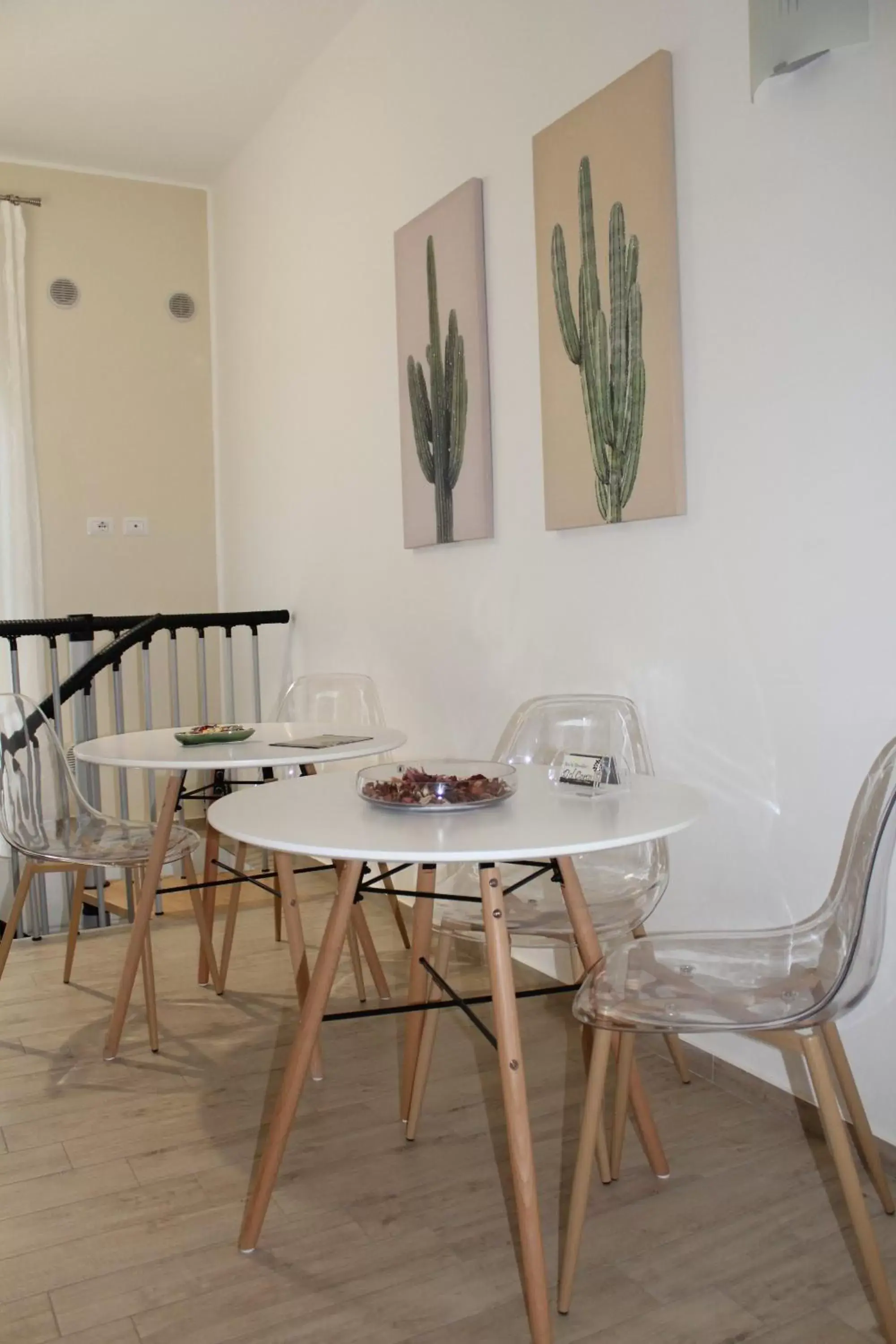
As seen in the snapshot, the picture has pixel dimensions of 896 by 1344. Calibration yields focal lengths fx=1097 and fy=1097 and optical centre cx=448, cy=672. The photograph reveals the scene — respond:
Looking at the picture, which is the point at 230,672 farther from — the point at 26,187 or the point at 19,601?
the point at 26,187

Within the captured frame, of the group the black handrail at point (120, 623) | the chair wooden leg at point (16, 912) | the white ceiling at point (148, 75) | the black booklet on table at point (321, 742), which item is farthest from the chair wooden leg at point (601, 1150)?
the white ceiling at point (148, 75)

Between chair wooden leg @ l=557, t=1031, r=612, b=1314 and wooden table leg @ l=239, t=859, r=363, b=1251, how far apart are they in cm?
43

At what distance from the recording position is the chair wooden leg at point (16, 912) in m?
2.89

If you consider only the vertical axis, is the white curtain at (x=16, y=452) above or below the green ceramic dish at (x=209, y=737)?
above

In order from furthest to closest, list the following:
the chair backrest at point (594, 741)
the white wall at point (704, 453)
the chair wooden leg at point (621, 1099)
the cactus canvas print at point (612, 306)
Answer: the cactus canvas print at point (612, 306), the chair backrest at point (594, 741), the white wall at point (704, 453), the chair wooden leg at point (621, 1099)

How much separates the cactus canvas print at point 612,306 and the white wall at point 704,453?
49mm

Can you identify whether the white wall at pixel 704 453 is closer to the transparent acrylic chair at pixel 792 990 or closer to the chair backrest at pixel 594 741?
the chair backrest at pixel 594 741

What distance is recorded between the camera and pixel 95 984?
3.12 m

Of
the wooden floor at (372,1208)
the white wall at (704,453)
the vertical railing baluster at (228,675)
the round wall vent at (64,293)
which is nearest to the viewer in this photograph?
the wooden floor at (372,1208)

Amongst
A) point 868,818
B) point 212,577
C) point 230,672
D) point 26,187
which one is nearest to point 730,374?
point 868,818

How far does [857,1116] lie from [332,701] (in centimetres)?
208

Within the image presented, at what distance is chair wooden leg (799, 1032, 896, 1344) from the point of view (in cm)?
146

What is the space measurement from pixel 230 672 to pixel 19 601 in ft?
4.01

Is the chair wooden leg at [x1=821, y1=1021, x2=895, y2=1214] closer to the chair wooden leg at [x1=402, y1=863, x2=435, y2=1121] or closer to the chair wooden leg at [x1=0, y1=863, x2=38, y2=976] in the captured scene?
the chair wooden leg at [x1=402, y1=863, x2=435, y2=1121]
